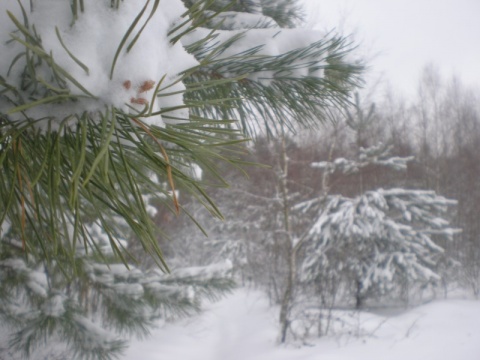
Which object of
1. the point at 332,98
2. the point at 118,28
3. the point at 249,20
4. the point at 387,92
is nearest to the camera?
the point at 118,28

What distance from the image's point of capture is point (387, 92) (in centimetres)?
1074

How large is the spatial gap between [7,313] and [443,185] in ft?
29.0

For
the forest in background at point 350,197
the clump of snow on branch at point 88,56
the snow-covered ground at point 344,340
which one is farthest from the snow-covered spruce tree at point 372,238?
the clump of snow on branch at point 88,56

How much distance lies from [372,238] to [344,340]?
1.59 m

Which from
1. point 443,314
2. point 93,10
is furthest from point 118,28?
point 443,314

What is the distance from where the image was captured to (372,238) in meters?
4.94

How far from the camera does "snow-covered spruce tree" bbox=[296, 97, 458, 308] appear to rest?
187 inches

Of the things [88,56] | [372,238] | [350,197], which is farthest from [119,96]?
[350,197]

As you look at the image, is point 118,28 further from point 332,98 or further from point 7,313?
point 7,313

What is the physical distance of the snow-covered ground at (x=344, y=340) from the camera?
339 centimetres

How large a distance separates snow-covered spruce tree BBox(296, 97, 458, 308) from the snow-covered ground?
559 mm

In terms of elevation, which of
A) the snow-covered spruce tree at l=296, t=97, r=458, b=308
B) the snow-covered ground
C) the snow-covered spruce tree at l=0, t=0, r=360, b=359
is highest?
the snow-covered spruce tree at l=0, t=0, r=360, b=359

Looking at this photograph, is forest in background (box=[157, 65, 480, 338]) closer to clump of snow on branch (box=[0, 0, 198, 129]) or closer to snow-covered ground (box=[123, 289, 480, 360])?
snow-covered ground (box=[123, 289, 480, 360])

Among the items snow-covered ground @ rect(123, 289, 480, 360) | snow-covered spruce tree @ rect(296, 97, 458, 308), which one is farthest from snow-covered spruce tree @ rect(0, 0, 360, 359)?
snow-covered spruce tree @ rect(296, 97, 458, 308)
